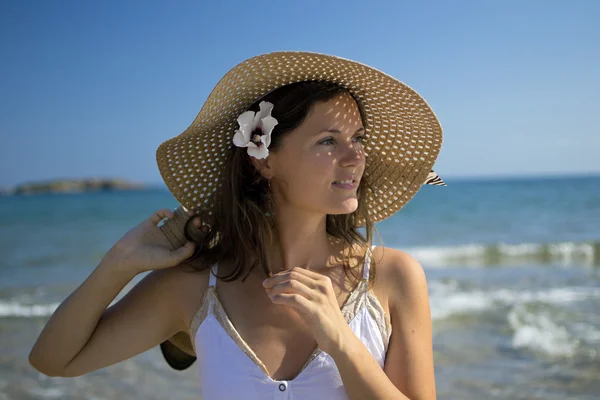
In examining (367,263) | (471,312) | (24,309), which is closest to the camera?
(367,263)

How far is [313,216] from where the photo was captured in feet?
7.54

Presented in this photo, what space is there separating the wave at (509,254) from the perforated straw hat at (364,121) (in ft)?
34.0

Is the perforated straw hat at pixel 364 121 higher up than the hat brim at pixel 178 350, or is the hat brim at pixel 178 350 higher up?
the perforated straw hat at pixel 364 121

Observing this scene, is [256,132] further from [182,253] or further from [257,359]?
[257,359]

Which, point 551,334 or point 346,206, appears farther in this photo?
point 551,334

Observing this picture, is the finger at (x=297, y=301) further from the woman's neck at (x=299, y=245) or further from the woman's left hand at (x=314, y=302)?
the woman's neck at (x=299, y=245)

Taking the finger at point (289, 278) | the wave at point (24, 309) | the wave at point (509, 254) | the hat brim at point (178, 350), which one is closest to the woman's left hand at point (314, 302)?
the finger at point (289, 278)

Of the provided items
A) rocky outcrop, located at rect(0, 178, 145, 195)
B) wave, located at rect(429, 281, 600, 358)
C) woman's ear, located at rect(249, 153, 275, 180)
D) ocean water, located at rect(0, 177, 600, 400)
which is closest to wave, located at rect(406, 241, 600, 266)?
ocean water, located at rect(0, 177, 600, 400)

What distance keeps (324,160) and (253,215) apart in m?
0.42

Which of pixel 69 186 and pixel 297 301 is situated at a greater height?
pixel 297 301

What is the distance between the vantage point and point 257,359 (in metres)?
2.02

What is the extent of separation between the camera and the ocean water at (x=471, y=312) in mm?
5125

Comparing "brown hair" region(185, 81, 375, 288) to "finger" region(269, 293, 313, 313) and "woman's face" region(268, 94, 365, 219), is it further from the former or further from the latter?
"finger" region(269, 293, 313, 313)

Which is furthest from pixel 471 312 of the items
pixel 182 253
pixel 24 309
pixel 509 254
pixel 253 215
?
pixel 509 254
